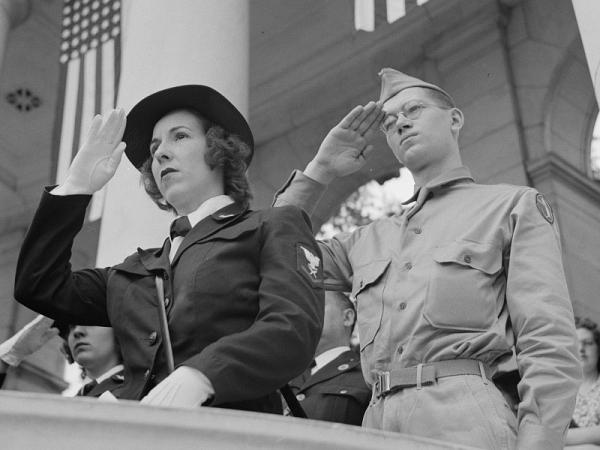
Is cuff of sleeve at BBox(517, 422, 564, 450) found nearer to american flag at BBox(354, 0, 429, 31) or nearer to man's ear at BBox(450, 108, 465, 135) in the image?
man's ear at BBox(450, 108, 465, 135)

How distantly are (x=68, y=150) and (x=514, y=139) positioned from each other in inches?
176

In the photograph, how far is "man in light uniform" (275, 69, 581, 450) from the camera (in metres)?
3.27

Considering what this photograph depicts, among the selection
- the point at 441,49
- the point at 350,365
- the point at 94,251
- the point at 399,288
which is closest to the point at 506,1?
the point at 441,49

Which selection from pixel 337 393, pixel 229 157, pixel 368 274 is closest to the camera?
pixel 229 157

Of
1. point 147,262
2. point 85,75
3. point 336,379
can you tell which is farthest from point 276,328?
point 85,75

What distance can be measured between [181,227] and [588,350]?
3.51 metres

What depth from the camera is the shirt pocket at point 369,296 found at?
12.1 ft

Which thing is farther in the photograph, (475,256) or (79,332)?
(79,332)

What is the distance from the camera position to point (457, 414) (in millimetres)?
3248

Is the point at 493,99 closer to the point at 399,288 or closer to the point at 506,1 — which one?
the point at 506,1

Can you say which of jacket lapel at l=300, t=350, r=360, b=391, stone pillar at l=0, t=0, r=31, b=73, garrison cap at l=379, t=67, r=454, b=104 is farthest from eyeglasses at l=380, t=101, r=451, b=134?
stone pillar at l=0, t=0, r=31, b=73

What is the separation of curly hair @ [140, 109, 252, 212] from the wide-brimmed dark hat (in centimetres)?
3

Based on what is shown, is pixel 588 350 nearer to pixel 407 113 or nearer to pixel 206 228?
pixel 407 113

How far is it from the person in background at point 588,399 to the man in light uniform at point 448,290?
1280 millimetres
